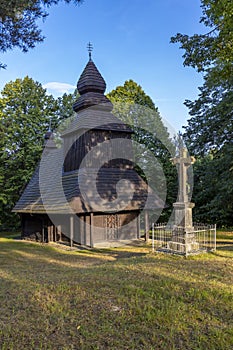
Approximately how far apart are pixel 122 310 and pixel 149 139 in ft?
75.5

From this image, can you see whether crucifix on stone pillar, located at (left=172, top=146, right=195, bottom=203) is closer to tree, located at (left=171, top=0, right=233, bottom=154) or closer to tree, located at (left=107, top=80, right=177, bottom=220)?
tree, located at (left=171, top=0, right=233, bottom=154)

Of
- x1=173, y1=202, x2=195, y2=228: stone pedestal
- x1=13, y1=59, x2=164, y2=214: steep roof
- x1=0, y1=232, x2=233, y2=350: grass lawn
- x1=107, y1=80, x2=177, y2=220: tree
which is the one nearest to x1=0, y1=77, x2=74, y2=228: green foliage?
x1=13, y1=59, x2=164, y2=214: steep roof

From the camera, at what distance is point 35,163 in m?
25.7

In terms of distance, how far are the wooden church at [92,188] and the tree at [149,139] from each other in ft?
25.1

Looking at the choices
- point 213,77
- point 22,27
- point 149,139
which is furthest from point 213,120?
point 22,27

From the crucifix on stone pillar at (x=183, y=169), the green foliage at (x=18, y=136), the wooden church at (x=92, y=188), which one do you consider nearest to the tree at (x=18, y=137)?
the green foliage at (x=18, y=136)

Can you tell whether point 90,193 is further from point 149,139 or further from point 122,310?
point 149,139

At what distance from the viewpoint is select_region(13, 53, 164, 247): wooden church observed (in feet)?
50.2

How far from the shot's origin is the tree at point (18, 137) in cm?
2508

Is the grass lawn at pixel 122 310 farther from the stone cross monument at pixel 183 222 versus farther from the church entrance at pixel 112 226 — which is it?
the church entrance at pixel 112 226

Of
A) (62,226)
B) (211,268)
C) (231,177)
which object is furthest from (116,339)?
(231,177)

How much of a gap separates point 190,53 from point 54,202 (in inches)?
377

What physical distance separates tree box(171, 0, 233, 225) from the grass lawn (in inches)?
242

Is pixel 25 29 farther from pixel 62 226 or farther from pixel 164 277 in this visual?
pixel 62 226
